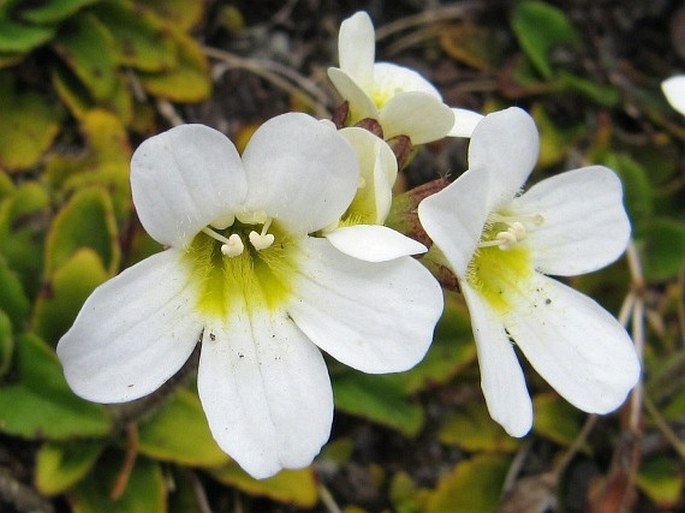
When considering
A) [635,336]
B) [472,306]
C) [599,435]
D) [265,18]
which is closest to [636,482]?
[599,435]

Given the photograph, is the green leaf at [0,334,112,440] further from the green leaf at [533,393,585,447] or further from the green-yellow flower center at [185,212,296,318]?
the green leaf at [533,393,585,447]

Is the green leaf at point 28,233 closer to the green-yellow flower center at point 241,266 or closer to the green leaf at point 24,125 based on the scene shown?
the green leaf at point 24,125

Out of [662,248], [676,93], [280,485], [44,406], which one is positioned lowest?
[662,248]

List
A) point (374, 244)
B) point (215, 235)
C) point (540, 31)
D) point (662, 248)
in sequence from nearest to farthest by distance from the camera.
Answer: point (374, 244)
point (215, 235)
point (662, 248)
point (540, 31)

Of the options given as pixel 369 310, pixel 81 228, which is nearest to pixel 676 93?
pixel 369 310

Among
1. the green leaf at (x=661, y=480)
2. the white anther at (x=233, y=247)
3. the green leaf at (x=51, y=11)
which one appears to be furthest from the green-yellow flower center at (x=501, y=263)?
the green leaf at (x=51, y=11)

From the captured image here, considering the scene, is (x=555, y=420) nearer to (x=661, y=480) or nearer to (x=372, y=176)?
(x=661, y=480)
